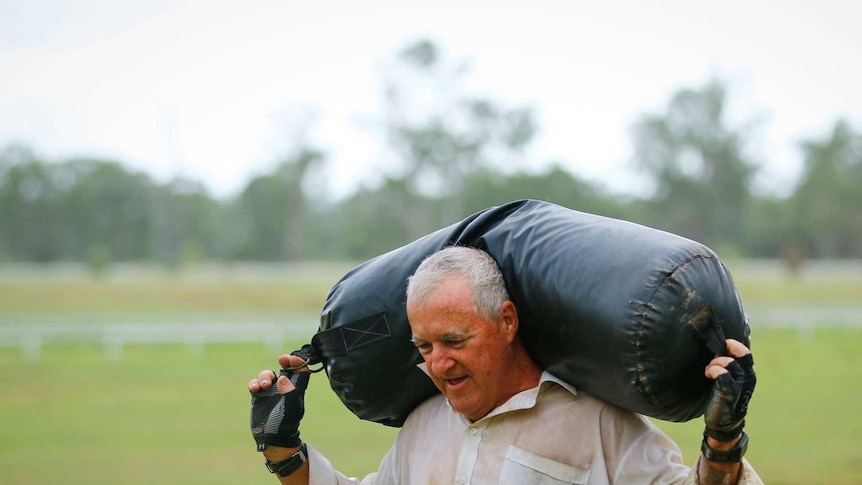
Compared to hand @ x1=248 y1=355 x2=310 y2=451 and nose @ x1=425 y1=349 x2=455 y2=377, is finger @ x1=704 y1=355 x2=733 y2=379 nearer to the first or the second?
nose @ x1=425 y1=349 x2=455 y2=377

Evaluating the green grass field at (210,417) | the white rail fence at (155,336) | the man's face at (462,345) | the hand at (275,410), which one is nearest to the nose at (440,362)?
the man's face at (462,345)

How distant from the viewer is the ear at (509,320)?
2.32m

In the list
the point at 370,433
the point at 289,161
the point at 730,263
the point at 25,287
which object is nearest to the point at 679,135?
the point at 730,263

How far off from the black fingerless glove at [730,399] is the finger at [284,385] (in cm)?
116

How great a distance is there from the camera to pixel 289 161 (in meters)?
41.1

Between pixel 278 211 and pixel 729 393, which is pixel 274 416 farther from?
pixel 278 211

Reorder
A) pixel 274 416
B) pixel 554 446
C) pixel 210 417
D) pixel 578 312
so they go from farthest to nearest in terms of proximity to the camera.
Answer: pixel 210 417 → pixel 274 416 → pixel 554 446 → pixel 578 312

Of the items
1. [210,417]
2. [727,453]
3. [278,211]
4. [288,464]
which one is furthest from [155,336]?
[278,211]

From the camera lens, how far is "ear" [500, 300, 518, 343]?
91.3 inches

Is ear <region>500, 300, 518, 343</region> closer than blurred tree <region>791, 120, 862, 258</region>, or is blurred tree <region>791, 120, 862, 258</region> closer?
ear <region>500, 300, 518, 343</region>

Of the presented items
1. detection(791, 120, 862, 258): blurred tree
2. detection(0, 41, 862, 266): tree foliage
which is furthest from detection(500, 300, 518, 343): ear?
detection(791, 120, 862, 258): blurred tree

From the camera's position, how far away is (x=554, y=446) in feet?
7.56

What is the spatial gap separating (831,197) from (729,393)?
48.8 m

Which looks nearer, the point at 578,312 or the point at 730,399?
the point at 730,399
